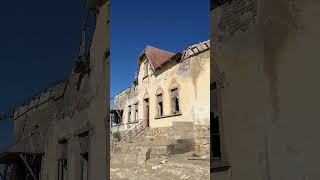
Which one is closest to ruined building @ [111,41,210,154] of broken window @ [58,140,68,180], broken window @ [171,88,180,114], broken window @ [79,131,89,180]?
broken window @ [171,88,180,114]

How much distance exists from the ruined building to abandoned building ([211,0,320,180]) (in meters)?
0.31

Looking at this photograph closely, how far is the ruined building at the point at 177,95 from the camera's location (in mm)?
2678

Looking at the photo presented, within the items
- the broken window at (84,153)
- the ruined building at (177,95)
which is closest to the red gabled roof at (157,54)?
the ruined building at (177,95)

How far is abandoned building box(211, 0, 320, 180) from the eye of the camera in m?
2.55

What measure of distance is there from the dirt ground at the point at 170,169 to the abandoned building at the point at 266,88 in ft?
0.91

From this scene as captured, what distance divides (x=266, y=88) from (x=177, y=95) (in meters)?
0.70

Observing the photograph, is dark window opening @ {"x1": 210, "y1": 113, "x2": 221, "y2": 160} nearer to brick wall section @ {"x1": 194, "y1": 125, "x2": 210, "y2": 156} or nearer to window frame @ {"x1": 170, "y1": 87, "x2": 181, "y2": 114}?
brick wall section @ {"x1": 194, "y1": 125, "x2": 210, "y2": 156}

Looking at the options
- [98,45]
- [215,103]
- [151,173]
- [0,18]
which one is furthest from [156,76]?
[0,18]

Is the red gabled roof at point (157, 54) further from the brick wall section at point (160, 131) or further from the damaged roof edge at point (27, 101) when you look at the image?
the damaged roof edge at point (27, 101)

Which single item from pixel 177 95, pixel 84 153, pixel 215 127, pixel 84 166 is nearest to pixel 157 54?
pixel 177 95

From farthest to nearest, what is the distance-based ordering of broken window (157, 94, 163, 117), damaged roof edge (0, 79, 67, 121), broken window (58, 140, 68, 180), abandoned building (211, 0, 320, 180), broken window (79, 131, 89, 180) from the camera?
damaged roof edge (0, 79, 67, 121)
broken window (58, 140, 68, 180)
broken window (79, 131, 89, 180)
broken window (157, 94, 163, 117)
abandoned building (211, 0, 320, 180)

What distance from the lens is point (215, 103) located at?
3.08m

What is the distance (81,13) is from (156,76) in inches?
95.0

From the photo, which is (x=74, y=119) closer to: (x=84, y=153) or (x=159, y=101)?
(x=84, y=153)
